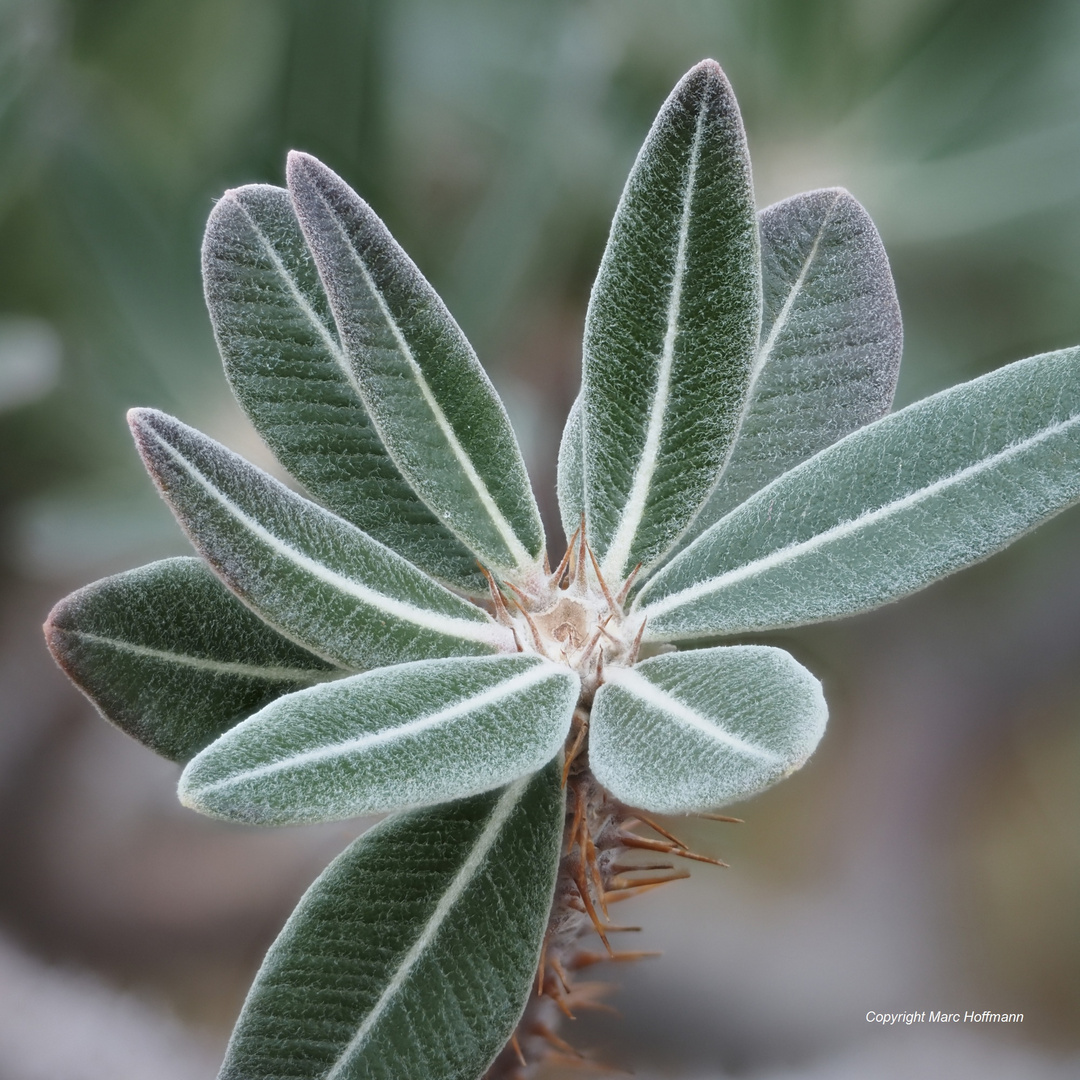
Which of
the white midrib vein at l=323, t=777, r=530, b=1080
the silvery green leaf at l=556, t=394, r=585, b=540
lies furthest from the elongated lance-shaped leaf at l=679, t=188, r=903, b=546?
the white midrib vein at l=323, t=777, r=530, b=1080

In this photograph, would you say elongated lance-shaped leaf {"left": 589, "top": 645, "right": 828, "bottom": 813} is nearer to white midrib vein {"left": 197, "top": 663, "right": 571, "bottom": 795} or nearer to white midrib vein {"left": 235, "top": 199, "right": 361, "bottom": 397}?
white midrib vein {"left": 197, "top": 663, "right": 571, "bottom": 795}

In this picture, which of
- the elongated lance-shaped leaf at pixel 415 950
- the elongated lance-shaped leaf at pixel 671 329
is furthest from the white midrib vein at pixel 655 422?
the elongated lance-shaped leaf at pixel 415 950

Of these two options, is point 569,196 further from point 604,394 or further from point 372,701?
point 372,701

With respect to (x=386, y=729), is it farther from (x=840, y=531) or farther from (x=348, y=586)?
(x=840, y=531)

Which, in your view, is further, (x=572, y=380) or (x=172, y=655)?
(x=572, y=380)

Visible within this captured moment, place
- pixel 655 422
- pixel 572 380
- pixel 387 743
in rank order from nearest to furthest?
pixel 387 743
pixel 655 422
pixel 572 380

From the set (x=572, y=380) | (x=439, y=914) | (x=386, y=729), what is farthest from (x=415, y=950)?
(x=572, y=380)

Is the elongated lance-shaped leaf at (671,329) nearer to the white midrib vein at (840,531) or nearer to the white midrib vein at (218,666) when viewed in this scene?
the white midrib vein at (840,531)
